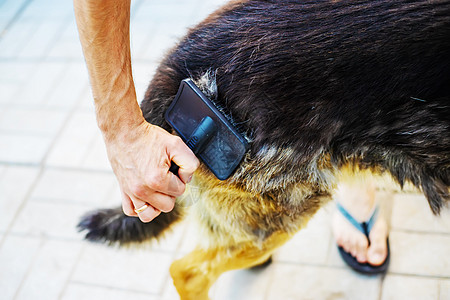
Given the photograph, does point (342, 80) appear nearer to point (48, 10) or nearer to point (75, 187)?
point (75, 187)

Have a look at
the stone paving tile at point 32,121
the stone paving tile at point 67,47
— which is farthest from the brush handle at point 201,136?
the stone paving tile at point 67,47

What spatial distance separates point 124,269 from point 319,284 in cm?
104

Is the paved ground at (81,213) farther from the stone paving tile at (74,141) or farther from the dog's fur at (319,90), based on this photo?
the dog's fur at (319,90)

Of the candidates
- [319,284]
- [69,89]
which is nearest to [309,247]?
[319,284]

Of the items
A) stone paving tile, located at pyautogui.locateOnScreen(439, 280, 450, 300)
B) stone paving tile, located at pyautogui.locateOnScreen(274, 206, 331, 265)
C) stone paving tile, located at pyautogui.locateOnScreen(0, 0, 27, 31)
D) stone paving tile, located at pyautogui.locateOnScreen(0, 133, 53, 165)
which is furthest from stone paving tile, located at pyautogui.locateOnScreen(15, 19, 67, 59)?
stone paving tile, located at pyautogui.locateOnScreen(439, 280, 450, 300)

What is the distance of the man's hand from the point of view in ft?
5.19

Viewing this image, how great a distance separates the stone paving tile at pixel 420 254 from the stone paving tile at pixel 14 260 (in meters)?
1.97

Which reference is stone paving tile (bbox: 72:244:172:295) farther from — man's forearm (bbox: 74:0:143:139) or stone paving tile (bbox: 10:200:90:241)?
man's forearm (bbox: 74:0:143:139)

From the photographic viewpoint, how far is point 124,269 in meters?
2.83

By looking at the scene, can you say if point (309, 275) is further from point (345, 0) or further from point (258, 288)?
point (345, 0)

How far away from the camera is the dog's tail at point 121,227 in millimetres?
2125

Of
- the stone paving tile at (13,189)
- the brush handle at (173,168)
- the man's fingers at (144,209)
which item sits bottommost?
the stone paving tile at (13,189)

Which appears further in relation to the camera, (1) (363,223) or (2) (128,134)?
(1) (363,223)

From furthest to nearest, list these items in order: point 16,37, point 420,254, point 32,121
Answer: point 16,37, point 32,121, point 420,254
